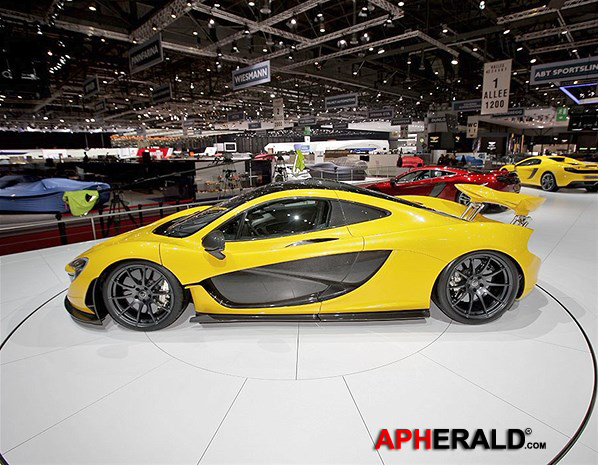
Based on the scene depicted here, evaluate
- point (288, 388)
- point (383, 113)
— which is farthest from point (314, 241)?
point (383, 113)

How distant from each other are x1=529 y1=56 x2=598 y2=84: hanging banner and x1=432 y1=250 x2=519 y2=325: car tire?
987 centimetres

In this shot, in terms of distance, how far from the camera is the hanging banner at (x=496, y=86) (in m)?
10.0

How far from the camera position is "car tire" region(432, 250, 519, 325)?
2613 mm

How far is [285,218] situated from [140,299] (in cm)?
134

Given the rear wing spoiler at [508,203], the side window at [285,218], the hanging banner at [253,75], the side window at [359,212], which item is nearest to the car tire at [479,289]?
the rear wing spoiler at [508,203]

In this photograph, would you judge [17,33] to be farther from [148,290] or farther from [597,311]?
[597,311]

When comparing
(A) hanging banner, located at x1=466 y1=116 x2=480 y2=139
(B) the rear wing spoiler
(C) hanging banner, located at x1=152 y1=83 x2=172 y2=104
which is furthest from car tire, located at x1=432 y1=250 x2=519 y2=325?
(A) hanging banner, located at x1=466 y1=116 x2=480 y2=139

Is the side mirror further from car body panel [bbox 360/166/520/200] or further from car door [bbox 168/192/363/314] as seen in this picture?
car body panel [bbox 360/166/520/200]

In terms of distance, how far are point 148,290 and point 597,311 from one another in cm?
380

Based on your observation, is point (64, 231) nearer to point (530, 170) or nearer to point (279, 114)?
point (530, 170)

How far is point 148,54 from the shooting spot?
7543mm

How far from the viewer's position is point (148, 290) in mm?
2672

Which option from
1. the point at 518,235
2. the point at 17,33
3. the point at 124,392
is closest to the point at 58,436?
the point at 124,392
